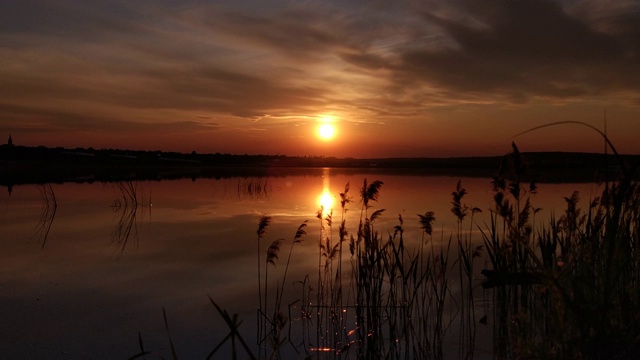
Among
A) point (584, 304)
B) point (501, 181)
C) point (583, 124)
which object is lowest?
point (584, 304)

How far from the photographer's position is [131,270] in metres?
8.99

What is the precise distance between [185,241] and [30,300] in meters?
5.14

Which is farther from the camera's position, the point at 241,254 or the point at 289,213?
the point at 289,213

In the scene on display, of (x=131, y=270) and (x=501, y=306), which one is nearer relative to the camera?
(x=501, y=306)

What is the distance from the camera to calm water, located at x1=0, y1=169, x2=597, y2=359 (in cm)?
571

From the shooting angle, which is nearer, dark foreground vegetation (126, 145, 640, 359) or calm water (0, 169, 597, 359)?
dark foreground vegetation (126, 145, 640, 359)

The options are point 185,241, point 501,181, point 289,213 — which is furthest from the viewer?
point 289,213

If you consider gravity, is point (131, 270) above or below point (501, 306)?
below

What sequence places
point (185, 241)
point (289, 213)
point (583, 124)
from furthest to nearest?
point (289, 213) < point (185, 241) < point (583, 124)

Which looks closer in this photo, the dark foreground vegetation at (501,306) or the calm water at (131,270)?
the dark foreground vegetation at (501,306)

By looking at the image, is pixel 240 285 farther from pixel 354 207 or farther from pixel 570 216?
pixel 354 207

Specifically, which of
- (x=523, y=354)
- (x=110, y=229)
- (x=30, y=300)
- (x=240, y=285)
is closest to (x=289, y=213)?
(x=110, y=229)

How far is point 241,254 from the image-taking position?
10.6 meters

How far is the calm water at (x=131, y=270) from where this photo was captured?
18.7 ft
